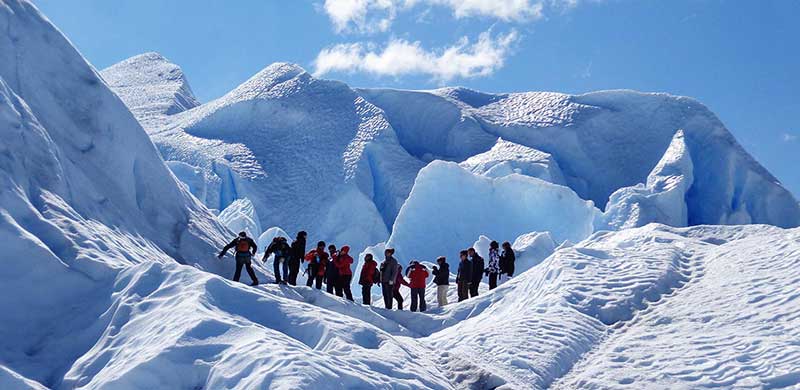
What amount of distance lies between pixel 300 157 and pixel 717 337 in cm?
2292

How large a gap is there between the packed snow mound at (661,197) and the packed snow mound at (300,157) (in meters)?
7.43

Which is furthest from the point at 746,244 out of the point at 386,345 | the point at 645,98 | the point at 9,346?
the point at 645,98

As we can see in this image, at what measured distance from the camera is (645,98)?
31625 millimetres

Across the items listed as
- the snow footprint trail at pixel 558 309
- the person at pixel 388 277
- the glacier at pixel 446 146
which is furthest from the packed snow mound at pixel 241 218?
the snow footprint trail at pixel 558 309

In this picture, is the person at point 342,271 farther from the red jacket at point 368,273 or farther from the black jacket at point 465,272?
the black jacket at point 465,272

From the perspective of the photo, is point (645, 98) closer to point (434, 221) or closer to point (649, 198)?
point (649, 198)

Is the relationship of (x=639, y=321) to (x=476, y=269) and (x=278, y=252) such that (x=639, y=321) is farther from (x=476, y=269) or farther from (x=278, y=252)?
(x=278, y=252)

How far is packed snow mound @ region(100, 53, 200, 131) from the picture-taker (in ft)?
121

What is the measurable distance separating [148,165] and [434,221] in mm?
11610

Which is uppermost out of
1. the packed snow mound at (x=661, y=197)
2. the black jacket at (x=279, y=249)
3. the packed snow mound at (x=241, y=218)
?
the packed snow mound at (x=661, y=197)

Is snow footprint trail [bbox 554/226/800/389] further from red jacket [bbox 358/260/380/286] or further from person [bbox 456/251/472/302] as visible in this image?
red jacket [bbox 358/260/380/286]

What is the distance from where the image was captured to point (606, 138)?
104ft

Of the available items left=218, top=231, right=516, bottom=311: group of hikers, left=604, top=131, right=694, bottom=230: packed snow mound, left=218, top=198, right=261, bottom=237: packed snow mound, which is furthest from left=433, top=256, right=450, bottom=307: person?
left=604, top=131, right=694, bottom=230: packed snow mound

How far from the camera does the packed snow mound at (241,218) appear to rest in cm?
2358
